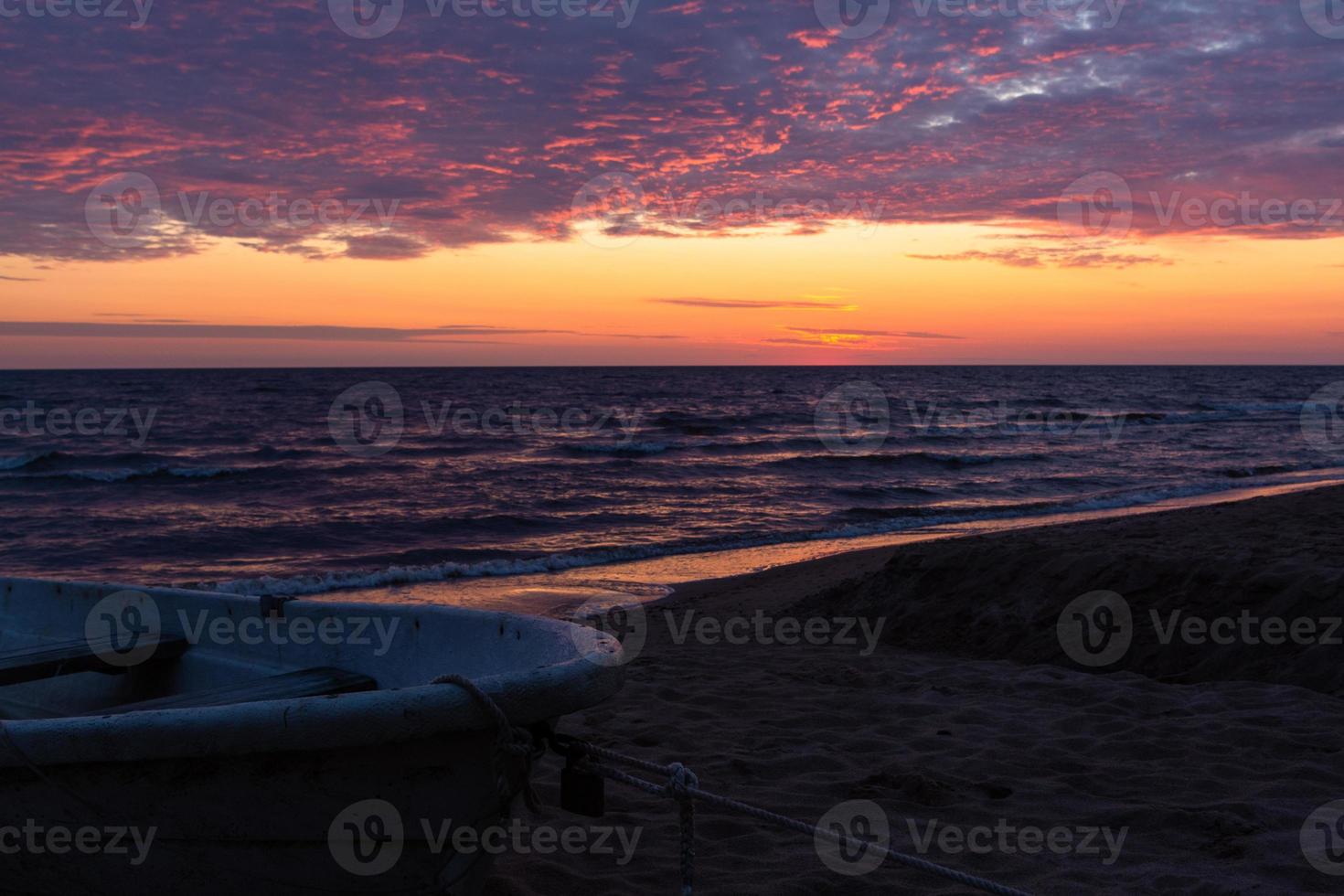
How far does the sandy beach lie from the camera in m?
3.84

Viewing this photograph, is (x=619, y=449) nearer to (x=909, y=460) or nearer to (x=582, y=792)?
(x=909, y=460)

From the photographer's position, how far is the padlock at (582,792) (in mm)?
3008

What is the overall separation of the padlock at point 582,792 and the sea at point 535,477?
1027cm

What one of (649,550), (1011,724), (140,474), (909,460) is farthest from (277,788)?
(909,460)

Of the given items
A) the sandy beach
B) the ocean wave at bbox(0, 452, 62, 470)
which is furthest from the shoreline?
the ocean wave at bbox(0, 452, 62, 470)

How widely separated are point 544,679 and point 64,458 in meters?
30.3

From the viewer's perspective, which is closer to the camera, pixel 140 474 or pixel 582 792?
pixel 582 792

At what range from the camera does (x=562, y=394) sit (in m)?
65.4

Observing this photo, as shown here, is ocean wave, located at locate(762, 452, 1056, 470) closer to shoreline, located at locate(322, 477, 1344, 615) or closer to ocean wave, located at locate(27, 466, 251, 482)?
shoreline, located at locate(322, 477, 1344, 615)

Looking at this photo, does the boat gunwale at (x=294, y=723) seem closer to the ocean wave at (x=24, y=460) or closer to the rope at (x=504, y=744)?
the rope at (x=504, y=744)

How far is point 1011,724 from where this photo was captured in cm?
540

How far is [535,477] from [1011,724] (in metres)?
19.3

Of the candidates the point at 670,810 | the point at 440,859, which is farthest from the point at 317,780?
the point at 670,810

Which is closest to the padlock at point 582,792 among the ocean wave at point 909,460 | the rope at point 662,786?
the rope at point 662,786
